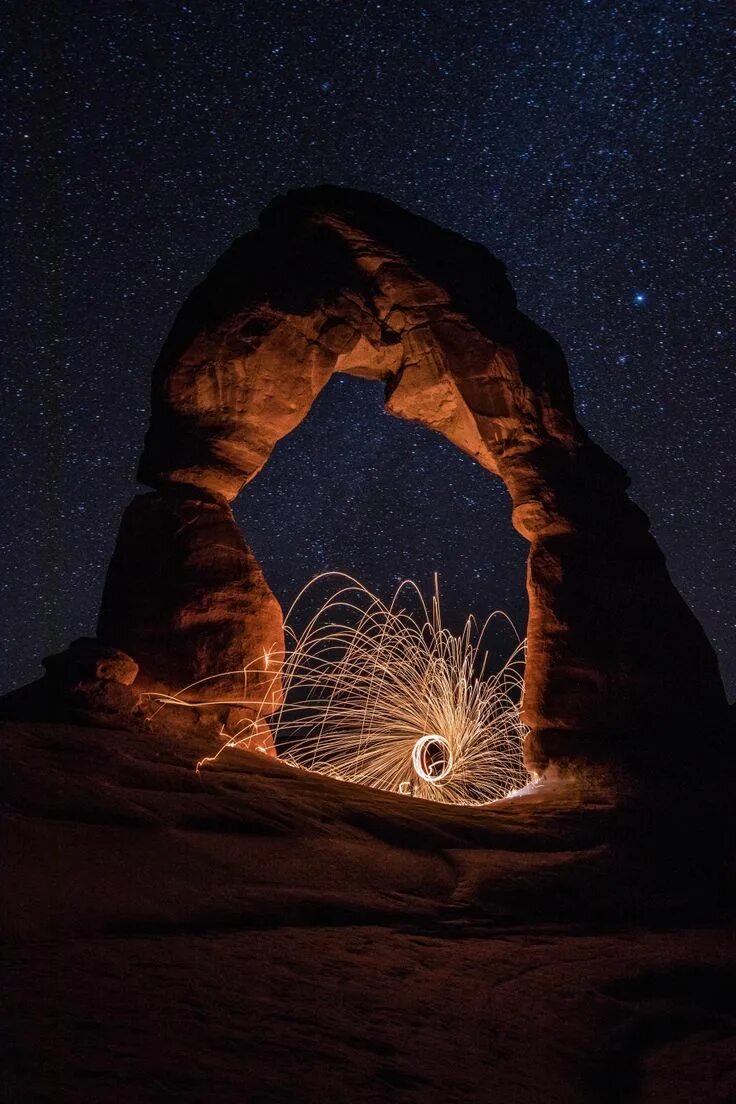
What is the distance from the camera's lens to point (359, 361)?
10422mm

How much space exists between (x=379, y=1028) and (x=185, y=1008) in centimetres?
73

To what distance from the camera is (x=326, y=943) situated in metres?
3.62

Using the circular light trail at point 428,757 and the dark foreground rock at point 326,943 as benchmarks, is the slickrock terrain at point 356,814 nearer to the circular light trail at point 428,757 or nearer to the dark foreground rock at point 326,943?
the dark foreground rock at point 326,943

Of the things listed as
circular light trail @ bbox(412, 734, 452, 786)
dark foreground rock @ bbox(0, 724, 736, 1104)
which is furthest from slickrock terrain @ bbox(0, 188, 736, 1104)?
circular light trail @ bbox(412, 734, 452, 786)

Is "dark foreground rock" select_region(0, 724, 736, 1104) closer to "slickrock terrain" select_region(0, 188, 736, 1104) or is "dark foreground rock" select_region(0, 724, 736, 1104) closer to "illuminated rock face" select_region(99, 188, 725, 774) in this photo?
"slickrock terrain" select_region(0, 188, 736, 1104)

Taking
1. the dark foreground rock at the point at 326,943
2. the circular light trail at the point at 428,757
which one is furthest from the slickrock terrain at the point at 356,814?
the circular light trail at the point at 428,757

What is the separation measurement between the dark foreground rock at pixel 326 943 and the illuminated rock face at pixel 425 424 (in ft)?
5.26

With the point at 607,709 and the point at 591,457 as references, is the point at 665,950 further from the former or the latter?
the point at 591,457

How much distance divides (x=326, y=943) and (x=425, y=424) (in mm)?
8206

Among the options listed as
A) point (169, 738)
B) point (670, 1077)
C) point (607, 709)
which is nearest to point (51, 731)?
point (169, 738)

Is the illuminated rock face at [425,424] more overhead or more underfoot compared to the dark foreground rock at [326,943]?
more overhead

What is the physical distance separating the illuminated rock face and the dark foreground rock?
1.60 m

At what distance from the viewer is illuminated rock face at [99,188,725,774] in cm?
810

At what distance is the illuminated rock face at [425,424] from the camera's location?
8.10 meters
